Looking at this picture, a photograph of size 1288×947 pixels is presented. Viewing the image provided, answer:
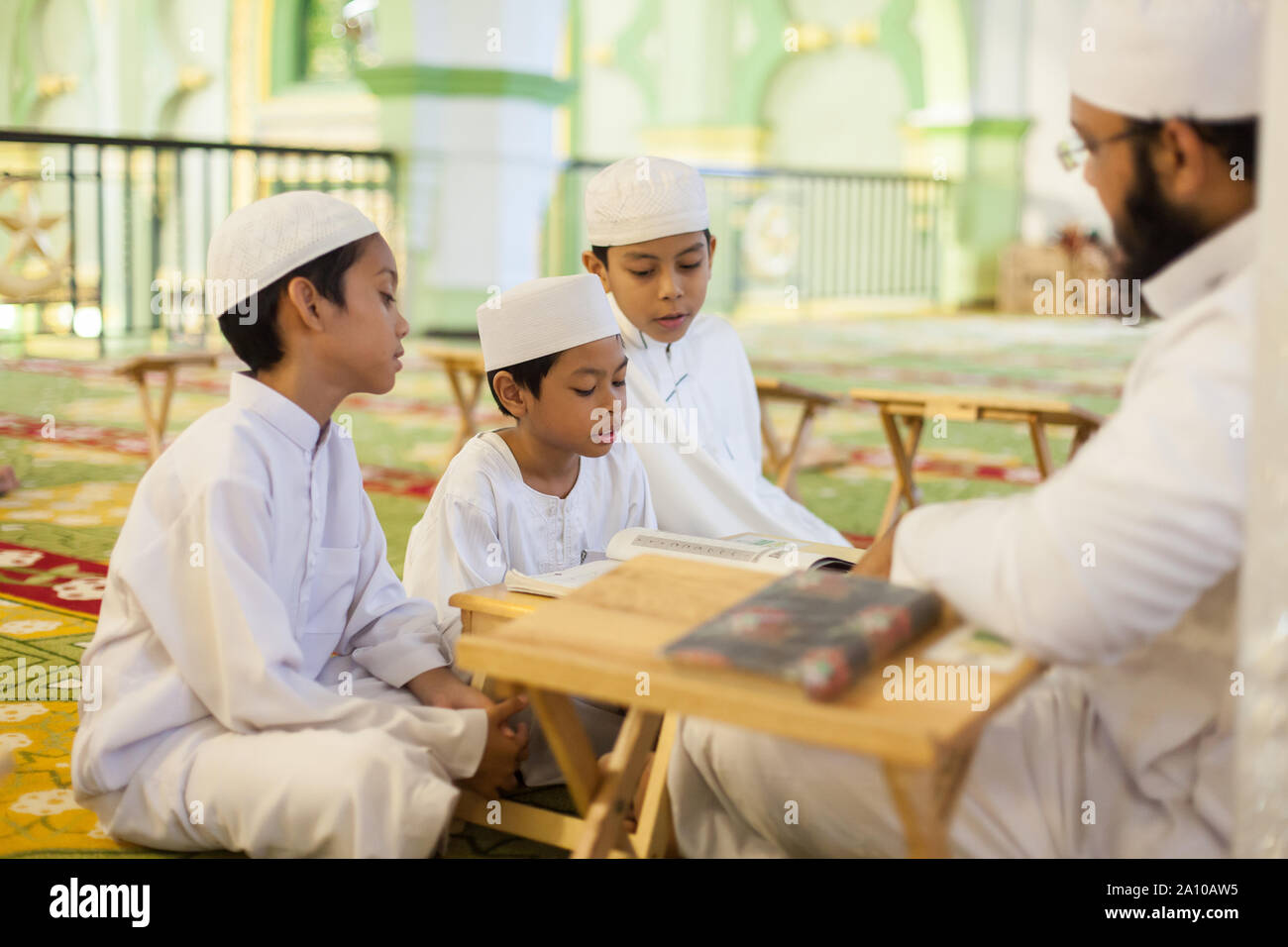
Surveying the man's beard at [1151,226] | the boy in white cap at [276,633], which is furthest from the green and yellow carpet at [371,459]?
the man's beard at [1151,226]

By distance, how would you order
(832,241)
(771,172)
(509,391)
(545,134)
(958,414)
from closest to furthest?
(509,391)
(958,414)
(545,134)
(771,172)
(832,241)

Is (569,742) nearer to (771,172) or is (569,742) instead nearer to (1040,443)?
(1040,443)

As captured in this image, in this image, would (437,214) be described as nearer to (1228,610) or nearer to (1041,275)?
(1041,275)

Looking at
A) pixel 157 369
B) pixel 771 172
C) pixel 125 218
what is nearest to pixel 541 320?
pixel 157 369

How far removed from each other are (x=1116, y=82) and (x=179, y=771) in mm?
1418

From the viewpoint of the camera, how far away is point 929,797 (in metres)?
1.28

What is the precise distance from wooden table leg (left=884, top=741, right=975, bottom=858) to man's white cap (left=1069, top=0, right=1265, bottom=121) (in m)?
0.66

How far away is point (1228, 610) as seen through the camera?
145 cm

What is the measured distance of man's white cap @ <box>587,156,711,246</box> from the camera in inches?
115

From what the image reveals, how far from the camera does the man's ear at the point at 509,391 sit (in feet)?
7.64

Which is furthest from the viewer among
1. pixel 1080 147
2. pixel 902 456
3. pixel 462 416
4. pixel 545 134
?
pixel 545 134

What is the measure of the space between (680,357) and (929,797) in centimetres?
205

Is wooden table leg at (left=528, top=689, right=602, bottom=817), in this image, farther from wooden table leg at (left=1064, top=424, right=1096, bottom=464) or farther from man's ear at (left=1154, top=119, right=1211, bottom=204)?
wooden table leg at (left=1064, top=424, right=1096, bottom=464)

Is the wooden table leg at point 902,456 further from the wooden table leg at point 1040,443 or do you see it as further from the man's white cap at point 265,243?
the man's white cap at point 265,243
